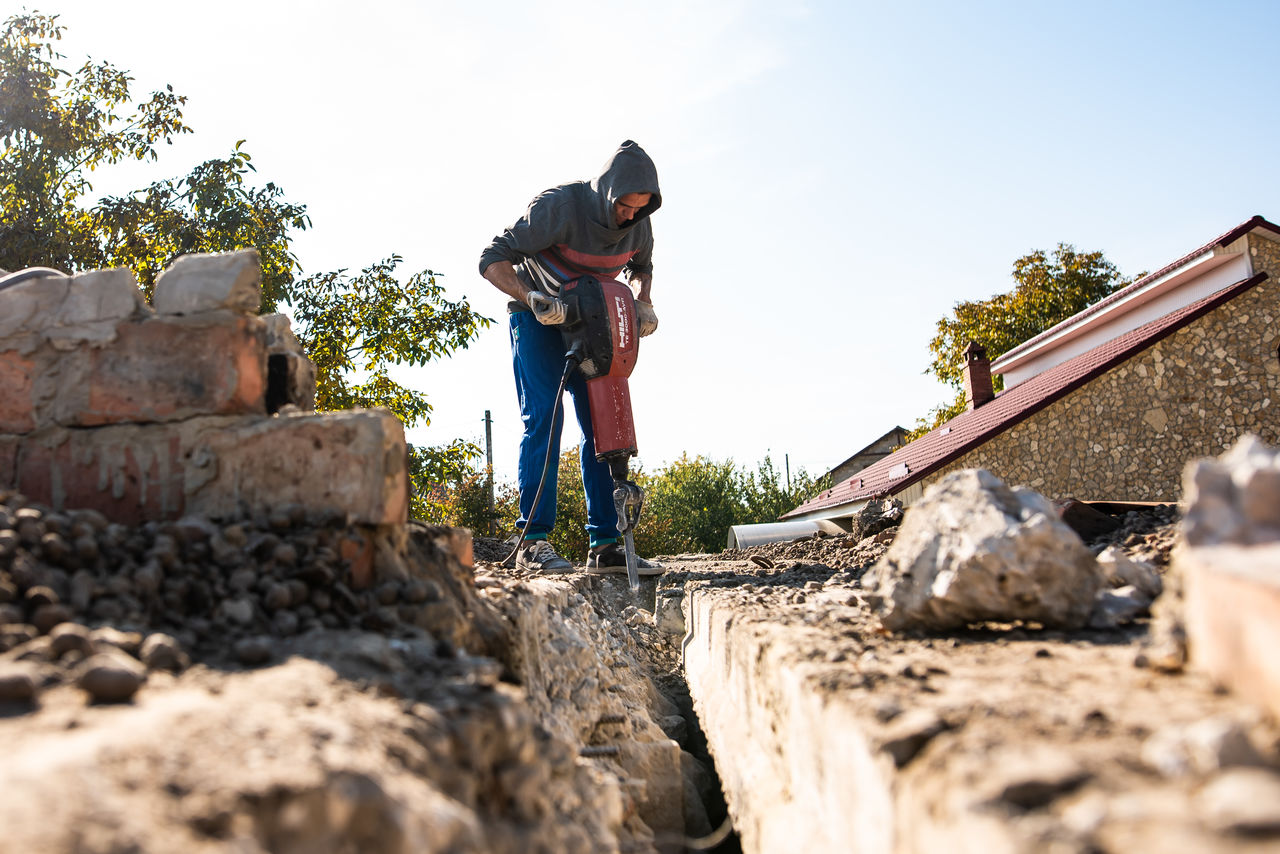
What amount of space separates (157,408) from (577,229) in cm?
288

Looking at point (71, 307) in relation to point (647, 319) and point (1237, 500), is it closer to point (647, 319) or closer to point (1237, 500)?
point (1237, 500)

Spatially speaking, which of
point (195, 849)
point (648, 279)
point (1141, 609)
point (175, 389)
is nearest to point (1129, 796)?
point (195, 849)

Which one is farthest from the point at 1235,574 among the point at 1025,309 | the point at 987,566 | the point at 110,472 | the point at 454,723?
the point at 1025,309

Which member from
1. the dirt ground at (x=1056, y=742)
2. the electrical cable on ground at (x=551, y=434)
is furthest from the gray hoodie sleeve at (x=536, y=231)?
the dirt ground at (x=1056, y=742)

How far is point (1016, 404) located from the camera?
1278 cm

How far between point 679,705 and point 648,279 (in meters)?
2.66

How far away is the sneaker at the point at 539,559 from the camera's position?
4.52 meters

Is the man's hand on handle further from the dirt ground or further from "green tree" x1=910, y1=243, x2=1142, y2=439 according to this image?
"green tree" x1=910, y1=243, x2=1142, y2=439

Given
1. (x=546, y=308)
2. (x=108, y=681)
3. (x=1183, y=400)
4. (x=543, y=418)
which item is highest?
(x=1183, y=400)

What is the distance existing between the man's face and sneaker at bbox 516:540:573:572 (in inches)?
75.7

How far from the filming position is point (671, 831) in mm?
2908

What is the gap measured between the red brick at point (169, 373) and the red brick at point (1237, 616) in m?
2.36

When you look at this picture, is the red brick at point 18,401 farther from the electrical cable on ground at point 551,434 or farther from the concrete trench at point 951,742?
the electrical cable on ground at point 551,434

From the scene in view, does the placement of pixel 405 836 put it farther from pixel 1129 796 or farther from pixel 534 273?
pixel 534 273
